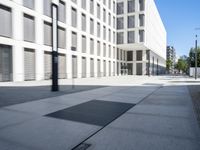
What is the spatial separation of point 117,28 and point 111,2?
7.80 meters

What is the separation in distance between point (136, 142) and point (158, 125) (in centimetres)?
151

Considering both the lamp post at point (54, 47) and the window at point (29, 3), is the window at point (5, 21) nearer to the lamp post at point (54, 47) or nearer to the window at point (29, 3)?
the window at point (29, 3)

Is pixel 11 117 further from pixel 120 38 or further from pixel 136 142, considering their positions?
pixel 120 38

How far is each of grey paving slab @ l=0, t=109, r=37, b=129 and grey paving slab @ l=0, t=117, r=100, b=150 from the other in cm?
33

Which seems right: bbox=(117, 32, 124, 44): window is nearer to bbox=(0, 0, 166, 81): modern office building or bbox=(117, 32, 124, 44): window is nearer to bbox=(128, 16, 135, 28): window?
bbox=(0, 0, 166, 81): modern office building

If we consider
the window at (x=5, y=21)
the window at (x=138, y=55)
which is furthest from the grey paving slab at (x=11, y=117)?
the window at (x=138, y=55)

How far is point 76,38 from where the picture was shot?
33031 mm

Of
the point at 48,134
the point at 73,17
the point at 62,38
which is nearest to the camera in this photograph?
the point at 48,134

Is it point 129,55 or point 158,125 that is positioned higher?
point 129,55

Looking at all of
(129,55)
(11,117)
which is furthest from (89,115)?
(129,55)

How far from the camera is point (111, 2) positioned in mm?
49688

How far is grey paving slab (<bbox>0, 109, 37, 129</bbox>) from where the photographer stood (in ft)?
16.5

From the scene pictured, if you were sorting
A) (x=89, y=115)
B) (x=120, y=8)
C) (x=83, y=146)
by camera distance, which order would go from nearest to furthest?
(x=83, y=146), (x=89, y=115), (x=120, y=8)

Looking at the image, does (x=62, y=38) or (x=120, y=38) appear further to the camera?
(x=120, y=38)
